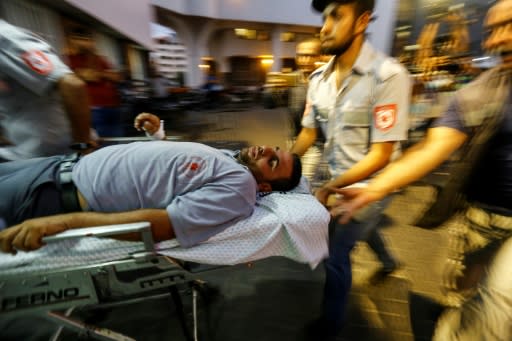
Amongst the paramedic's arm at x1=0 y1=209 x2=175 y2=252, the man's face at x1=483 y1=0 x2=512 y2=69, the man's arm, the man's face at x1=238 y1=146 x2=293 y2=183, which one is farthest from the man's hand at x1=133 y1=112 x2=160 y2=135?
the man's face at x1=483 y1=0 x2=512 y2=69

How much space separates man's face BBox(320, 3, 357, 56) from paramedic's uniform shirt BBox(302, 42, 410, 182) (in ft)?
0.39

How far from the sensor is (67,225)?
124cm

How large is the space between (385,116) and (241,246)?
1.01 m

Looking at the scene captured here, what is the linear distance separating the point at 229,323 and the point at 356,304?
0.93 m

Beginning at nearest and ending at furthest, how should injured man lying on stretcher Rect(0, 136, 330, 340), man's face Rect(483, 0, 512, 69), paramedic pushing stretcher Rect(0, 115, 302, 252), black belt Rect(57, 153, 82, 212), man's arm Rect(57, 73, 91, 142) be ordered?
1. man's face Rect(483, 0, 512, 69)
2. injured man lying on stretcher Rect(0, 136, 330, 340)
3. paramedic pushing stretcher Rect(0, 115, 302, 252)
4. black belt Rect(57, 153, 82, 212)
5. man's arm Rect(57, 73, 91, 142)

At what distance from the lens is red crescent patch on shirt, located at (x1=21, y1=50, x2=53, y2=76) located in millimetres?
1579

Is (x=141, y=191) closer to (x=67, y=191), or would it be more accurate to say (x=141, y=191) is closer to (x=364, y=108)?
(x=67, y=191)

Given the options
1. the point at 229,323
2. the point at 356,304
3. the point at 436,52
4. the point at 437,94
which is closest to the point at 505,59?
the point at 356,304

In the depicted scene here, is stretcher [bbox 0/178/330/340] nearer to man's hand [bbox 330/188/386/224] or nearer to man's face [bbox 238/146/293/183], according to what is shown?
man's hand [bbox 330/188/386/224]

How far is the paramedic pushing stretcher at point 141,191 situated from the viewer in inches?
51.0

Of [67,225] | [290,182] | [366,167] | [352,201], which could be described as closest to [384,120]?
[366,167]

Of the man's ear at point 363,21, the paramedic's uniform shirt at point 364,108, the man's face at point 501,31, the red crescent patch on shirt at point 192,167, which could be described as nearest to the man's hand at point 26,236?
the red crescent patch on shirt at point 192,167

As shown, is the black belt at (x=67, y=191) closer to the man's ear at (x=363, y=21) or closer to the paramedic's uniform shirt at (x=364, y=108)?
the paramedic's uniform shirt at (x=364, y=108)

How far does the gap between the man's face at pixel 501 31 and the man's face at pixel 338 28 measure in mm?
604
